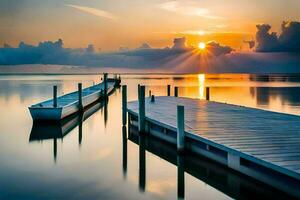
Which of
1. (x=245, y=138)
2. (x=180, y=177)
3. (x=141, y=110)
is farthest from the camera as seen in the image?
(x=141, y=110)

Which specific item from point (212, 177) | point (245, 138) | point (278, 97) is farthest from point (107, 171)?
point (278, 97)

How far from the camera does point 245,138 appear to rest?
446 inches

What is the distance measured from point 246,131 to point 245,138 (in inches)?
44.6

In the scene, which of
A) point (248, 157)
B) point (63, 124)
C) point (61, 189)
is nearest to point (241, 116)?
point (248, 157)

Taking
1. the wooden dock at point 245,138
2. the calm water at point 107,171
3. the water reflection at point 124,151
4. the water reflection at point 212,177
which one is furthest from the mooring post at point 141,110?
the water reflection at point 212,177

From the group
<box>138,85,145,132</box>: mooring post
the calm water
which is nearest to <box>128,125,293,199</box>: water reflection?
the calm water

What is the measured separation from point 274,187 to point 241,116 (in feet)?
22.2

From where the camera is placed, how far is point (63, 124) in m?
21.8

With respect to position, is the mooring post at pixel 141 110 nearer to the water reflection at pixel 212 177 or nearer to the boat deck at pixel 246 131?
the boat deck at pixel 246 131

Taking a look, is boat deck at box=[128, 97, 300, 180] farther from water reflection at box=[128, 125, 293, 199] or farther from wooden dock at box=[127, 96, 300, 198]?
water reflection at box=[128, 125, 293, 199]

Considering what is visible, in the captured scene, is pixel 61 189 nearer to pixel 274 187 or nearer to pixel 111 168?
pixel 111 168

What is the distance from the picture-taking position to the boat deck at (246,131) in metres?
9.15

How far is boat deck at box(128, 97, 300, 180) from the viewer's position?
30.0ft

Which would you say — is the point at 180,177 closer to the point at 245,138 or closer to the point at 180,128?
the point at 180,128
